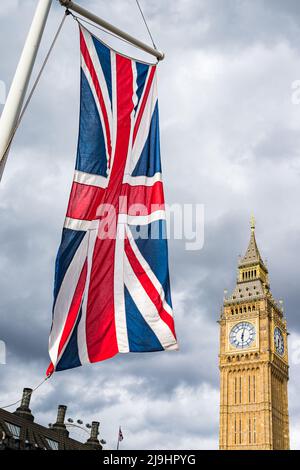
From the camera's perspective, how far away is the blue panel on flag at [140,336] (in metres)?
9.18

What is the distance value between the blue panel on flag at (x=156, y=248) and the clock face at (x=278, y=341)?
252ft

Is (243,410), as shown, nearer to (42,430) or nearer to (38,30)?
(42,430)

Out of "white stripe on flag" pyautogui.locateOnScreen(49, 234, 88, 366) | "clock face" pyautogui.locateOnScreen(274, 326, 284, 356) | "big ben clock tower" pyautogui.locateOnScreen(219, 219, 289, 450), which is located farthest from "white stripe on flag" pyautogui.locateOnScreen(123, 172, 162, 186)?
"clock face" pyautogui.locateOnScreen(274, 326, 284, 356)

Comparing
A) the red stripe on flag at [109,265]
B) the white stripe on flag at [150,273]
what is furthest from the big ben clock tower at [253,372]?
the red stripe on flag at [109,265]

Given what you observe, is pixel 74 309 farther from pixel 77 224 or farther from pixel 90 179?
pixel 90 179

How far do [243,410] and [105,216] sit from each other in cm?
7546

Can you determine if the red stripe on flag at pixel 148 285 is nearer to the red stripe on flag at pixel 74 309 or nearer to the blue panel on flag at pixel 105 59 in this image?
the red stripe on flag at pixel 74 309

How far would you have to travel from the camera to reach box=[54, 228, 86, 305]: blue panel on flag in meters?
9.04

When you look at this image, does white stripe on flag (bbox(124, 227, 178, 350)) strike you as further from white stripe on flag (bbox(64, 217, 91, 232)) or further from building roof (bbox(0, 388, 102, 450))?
building roof (bbox(0, 388, 102, 450))

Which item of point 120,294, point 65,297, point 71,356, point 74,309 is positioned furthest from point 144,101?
point 71,356

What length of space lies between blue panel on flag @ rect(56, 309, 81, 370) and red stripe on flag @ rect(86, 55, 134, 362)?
0.70 ft
